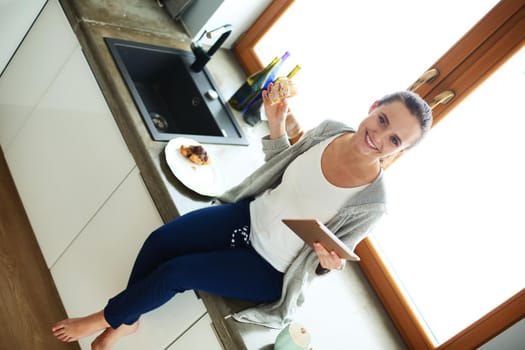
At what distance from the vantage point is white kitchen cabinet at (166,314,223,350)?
1.07 metres

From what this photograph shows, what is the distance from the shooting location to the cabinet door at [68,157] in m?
1.36

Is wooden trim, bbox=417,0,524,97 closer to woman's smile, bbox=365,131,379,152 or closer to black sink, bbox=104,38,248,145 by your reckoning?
woman's smile, bbox=365,131,379,152

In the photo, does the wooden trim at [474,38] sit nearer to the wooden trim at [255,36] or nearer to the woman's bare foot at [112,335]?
the wooden trim at [255,36]

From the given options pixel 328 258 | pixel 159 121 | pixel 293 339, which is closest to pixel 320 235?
pixel 328 258

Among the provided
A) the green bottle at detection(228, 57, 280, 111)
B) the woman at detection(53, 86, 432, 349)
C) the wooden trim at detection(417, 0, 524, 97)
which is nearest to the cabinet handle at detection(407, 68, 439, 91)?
the wooden trim at detection(417, 0, 524, 97)

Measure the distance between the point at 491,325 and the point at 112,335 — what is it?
121 centimetres

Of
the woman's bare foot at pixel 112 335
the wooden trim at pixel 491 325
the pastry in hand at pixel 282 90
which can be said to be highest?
the pastry in hand at pixel 282 90

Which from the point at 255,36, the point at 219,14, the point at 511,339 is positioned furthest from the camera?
the point at 255,36

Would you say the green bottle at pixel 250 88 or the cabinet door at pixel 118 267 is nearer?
the cabinet door at pixel 118 267

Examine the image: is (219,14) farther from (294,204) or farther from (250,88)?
(294,204)

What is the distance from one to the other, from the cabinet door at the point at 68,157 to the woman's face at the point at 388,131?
0.77 meters

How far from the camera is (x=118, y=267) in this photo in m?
1.34

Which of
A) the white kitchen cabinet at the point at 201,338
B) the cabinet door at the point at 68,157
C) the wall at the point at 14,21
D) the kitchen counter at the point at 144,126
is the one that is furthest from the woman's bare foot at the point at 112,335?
the wall at the point at 14,21

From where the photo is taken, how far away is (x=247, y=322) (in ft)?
3.62
